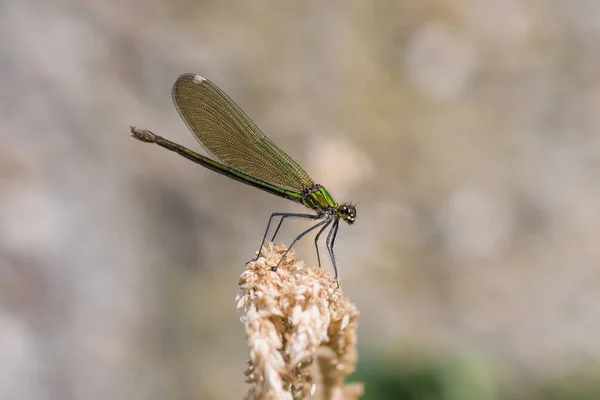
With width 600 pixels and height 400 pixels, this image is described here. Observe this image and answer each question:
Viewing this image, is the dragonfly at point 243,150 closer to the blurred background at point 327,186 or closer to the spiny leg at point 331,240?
the spiny leg at point 331,240

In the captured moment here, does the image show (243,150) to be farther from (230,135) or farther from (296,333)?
(296,333)

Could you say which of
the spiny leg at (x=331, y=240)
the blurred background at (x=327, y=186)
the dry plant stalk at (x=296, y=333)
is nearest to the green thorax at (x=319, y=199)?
the spiny leg at (x=331, y=240)

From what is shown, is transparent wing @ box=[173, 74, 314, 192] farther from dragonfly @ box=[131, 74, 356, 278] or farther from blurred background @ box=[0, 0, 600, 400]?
blurred background @ box=[0, 0, 600, 400]

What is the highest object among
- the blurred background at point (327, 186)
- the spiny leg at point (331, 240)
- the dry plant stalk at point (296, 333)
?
the blurred background at point (327, 186)

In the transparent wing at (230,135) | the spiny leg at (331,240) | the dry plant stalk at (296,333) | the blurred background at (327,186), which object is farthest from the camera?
the blurred background at (327,186)

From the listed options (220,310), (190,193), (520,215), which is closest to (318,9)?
(190,193)

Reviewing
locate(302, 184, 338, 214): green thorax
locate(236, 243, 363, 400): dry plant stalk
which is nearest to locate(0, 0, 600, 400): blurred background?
locate(302, 184, 338, 214): green thorax
